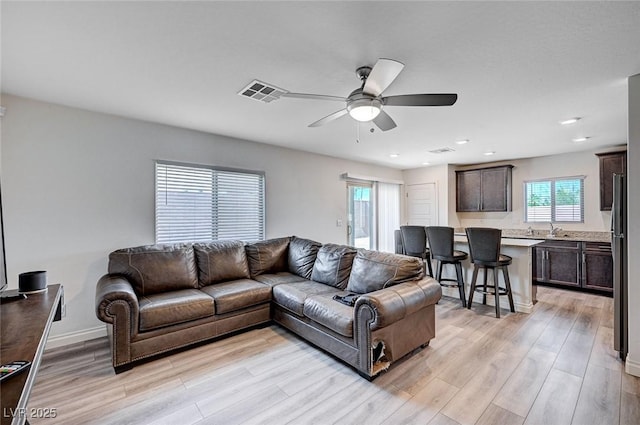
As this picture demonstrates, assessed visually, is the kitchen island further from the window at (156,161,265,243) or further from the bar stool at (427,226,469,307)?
the window at (156,161,265,243)

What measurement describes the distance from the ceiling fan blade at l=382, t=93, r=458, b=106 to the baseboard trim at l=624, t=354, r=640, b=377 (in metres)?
2.55

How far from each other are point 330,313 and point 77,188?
114 inches

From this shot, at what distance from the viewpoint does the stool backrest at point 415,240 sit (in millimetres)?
4211

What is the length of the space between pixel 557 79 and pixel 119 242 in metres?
4.54

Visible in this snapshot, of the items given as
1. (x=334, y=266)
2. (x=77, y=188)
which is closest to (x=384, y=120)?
(x=334, y=266)

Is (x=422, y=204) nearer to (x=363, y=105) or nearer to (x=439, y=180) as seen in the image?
(x=439, y=180)

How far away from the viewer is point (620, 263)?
2.47 meters

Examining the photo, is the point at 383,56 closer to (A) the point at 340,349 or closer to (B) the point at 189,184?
(A) the point at 340,349

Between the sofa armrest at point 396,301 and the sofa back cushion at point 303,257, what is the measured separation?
1403mm

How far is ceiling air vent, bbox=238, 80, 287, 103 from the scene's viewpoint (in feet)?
7.86

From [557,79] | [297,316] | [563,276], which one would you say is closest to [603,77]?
[557,79]

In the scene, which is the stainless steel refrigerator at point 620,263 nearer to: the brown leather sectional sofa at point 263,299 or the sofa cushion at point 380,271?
the brown leather sectional sofa at point 263,299

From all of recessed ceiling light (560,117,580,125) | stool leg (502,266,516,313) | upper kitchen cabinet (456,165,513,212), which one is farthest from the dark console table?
upper kitchen cabinet (456,165,513,212)

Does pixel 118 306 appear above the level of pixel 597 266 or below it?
above
